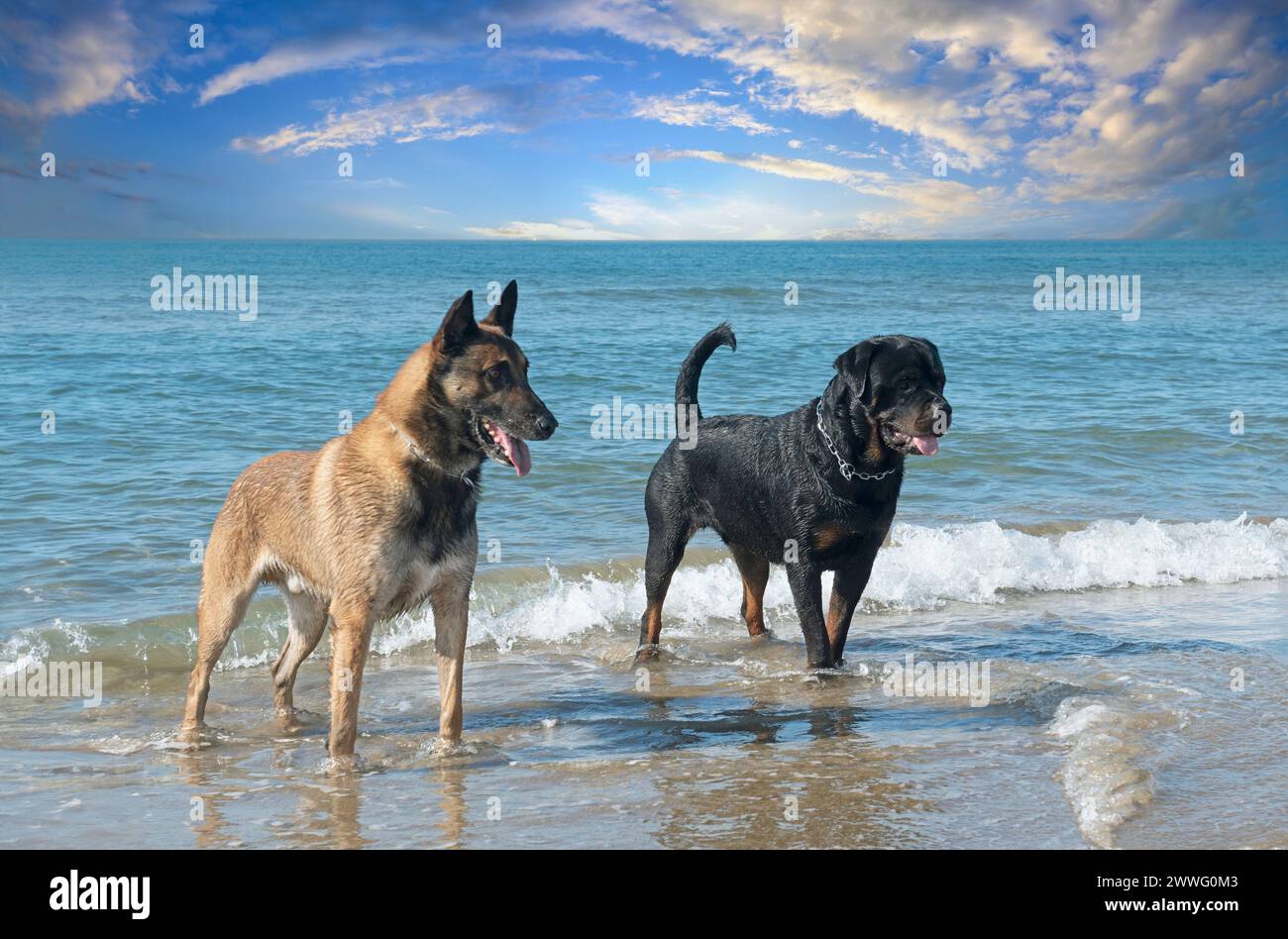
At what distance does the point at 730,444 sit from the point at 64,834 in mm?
4139

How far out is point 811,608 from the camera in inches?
272

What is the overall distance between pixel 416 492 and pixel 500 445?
438 mm

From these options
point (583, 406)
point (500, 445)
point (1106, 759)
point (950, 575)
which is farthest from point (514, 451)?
point (583, 406)

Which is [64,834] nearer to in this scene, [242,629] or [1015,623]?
[242,629]

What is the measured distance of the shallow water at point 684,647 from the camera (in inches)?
196

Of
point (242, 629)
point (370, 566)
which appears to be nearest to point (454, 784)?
point (370, 566)

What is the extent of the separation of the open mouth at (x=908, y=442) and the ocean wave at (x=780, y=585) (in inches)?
99.7

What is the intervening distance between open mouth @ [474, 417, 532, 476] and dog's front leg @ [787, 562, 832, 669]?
212cm

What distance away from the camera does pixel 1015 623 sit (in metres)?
8.62

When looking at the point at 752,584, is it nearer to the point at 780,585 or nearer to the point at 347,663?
the point at 780,585

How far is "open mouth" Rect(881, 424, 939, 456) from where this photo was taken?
20.8 feet

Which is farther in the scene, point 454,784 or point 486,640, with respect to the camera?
point 486,640

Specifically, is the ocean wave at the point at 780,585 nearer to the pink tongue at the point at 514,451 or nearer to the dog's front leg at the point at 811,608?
the dog's front leg at the point at 811,608

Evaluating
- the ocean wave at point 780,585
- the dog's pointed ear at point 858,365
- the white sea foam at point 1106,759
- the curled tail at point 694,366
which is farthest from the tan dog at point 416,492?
the white sea foam at point 1106,759
